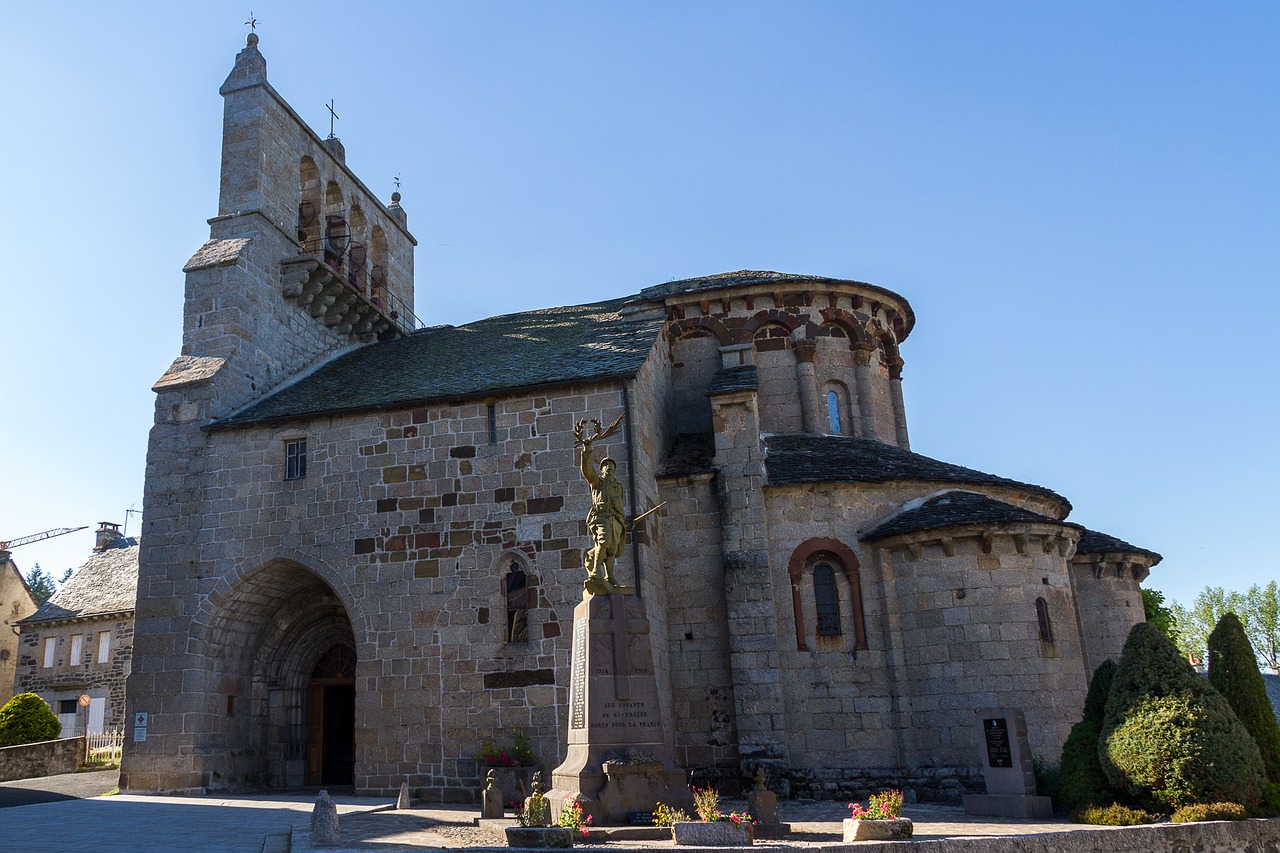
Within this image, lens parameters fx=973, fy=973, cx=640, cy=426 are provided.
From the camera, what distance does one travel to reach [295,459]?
19.6 meters

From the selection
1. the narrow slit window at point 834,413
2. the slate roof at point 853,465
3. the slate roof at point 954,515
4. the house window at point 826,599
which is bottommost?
the house window at point 826,599

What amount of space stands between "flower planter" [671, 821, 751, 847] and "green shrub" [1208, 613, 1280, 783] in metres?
8.26

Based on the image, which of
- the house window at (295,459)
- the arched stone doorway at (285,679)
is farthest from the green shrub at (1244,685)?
the house window at (295,459)

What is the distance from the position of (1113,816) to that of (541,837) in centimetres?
775

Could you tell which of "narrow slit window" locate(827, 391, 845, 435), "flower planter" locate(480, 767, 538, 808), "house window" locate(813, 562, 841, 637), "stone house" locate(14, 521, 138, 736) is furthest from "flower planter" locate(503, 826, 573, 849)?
"stone house" locate(14, 521, 138, 736)

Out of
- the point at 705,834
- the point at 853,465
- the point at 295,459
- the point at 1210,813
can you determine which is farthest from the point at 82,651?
the point at 1210,813

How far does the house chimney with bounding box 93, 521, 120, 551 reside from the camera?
3934 cm

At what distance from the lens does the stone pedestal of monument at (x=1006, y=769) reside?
1412cm

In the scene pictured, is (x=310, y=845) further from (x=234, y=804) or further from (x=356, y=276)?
(x=356, y=276)

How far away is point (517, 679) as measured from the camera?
17.0 metres

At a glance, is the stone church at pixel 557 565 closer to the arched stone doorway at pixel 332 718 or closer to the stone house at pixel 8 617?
the arched stone doorway at pixel 332 718

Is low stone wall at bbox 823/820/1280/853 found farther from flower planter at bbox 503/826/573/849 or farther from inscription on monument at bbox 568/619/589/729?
inscription on monument at bbox 568/619/589/729

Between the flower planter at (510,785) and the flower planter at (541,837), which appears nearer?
the flower planter at (541,837)

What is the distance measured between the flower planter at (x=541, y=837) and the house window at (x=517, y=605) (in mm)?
6830
